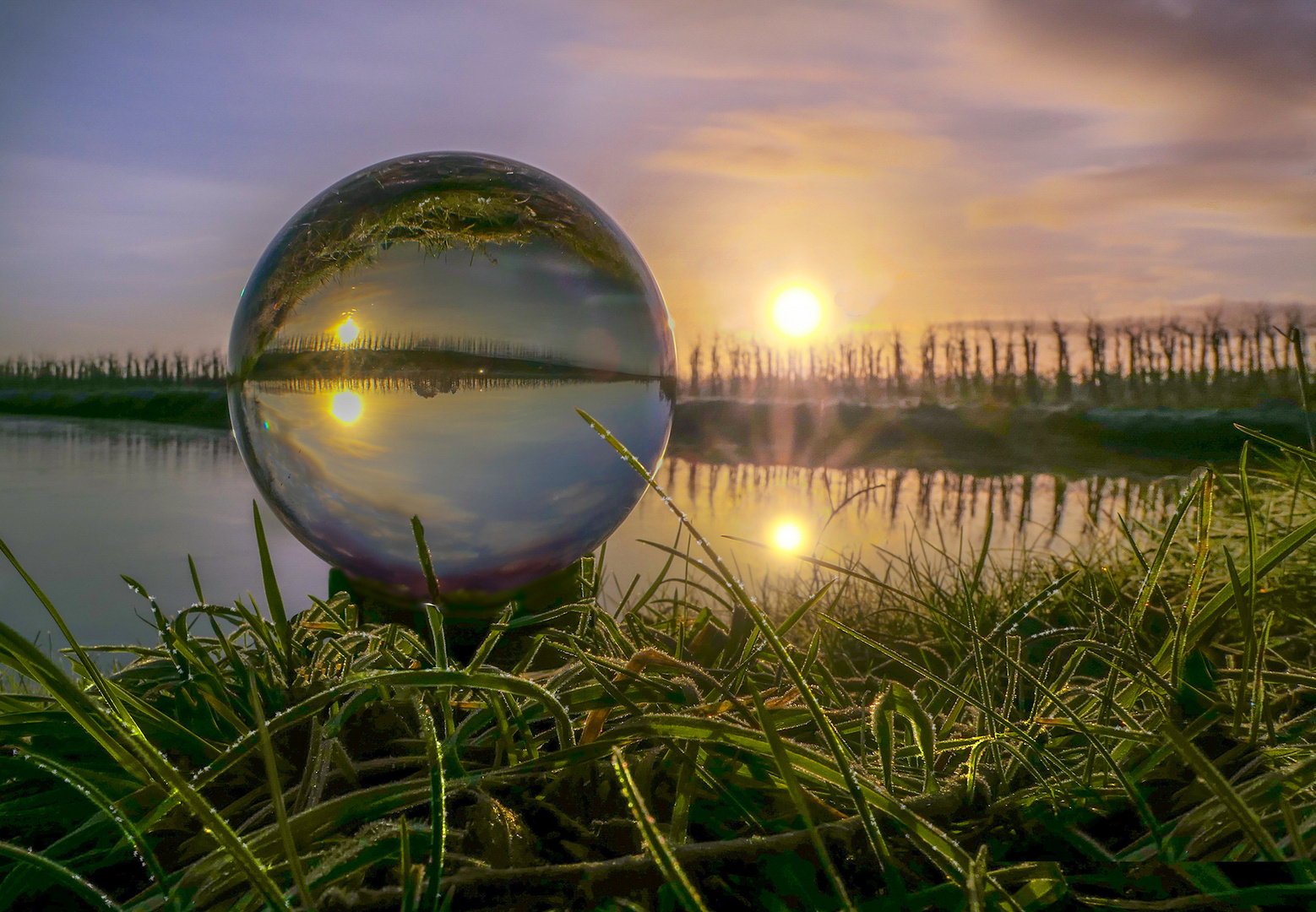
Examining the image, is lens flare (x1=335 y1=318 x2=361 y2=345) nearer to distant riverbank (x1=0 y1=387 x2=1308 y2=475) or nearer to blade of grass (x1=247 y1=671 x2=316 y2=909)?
blade of grass (x1=247 y1=671 x2=316 y2=909)

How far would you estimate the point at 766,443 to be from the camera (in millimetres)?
17703

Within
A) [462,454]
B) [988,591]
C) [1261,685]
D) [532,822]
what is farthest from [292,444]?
[988,591]

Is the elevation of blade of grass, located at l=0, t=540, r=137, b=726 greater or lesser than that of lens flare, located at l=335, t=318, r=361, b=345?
lesser

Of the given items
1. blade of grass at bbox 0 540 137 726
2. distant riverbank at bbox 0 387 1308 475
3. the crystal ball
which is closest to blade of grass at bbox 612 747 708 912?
blade of grass at bbox 0 540 137 726

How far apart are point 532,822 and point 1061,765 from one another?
0.65 m

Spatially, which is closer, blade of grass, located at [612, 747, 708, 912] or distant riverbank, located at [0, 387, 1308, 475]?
blade of grass, located at [612, 747, 708, 912]

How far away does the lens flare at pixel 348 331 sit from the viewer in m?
1.76

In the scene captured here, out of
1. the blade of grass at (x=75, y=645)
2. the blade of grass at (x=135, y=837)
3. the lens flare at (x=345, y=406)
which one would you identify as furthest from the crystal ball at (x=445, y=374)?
the blade of grass at (x=135, y=837)

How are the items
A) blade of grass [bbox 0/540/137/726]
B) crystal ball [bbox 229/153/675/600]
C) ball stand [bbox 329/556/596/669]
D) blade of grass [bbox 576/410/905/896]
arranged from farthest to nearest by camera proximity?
ball stand [bbox 329/556/596/669]
crystal ball [bbox 229/153/675/600]
blade of grass [bbox 0/540/137/726]
blade of grass [bbox 576/410/905/896]

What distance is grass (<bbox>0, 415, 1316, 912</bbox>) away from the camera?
852 millimetres

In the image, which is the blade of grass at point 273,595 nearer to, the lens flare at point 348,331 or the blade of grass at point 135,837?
the blade of grass at point 135,837

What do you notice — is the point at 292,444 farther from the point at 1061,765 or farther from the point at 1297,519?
the point at 1297,519

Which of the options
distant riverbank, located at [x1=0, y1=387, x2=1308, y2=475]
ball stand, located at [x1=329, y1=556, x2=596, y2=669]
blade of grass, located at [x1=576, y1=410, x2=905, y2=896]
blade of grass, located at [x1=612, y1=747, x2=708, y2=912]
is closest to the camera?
blade of grass, located at [x1=612, y1=747, x2=708, y2=912]

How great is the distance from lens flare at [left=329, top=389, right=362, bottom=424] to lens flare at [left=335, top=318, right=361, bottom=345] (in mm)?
107
